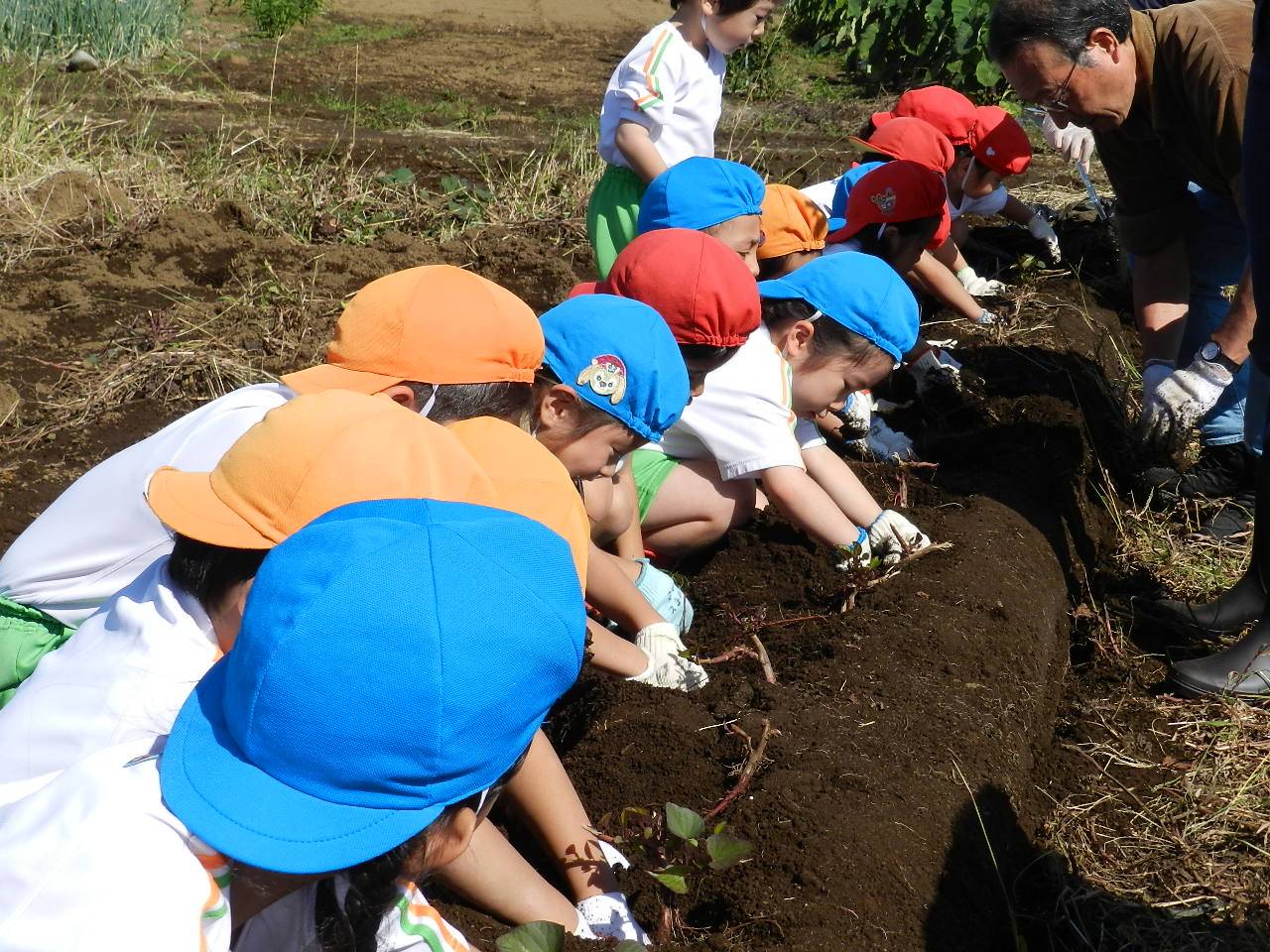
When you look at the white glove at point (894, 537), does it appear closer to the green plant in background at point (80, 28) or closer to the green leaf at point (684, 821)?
the green leaf at point (684, 821)

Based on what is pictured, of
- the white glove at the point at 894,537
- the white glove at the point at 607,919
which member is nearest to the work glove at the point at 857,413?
the white glove at the point at 894,537

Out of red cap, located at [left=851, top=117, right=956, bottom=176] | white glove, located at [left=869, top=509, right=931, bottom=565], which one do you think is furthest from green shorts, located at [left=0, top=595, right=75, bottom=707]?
red cap, located at [left=851, top=117, right=956, bottom=176]

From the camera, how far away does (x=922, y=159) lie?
4.98 metres

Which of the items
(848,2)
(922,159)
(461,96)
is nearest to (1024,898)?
(922,159)

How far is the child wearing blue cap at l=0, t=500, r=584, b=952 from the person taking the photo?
1.18 meters

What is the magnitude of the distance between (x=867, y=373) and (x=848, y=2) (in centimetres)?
865

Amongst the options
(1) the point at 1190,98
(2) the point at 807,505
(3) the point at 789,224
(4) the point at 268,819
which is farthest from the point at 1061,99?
(4) the point at 268,819

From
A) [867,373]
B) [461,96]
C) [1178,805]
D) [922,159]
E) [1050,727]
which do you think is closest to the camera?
[1178,805]

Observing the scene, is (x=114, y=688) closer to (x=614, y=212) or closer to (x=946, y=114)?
(x=614, y=212)

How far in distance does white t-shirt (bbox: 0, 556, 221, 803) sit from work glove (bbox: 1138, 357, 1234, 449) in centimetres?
314

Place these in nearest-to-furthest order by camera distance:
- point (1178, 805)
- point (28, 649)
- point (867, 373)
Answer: point (28, 649) → point (1178, 805) → point (867, 373)

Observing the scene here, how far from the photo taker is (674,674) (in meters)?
2.76

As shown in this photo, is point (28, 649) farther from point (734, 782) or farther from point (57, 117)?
point (57, 117)

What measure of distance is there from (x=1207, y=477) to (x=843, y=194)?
1722 millimetres
